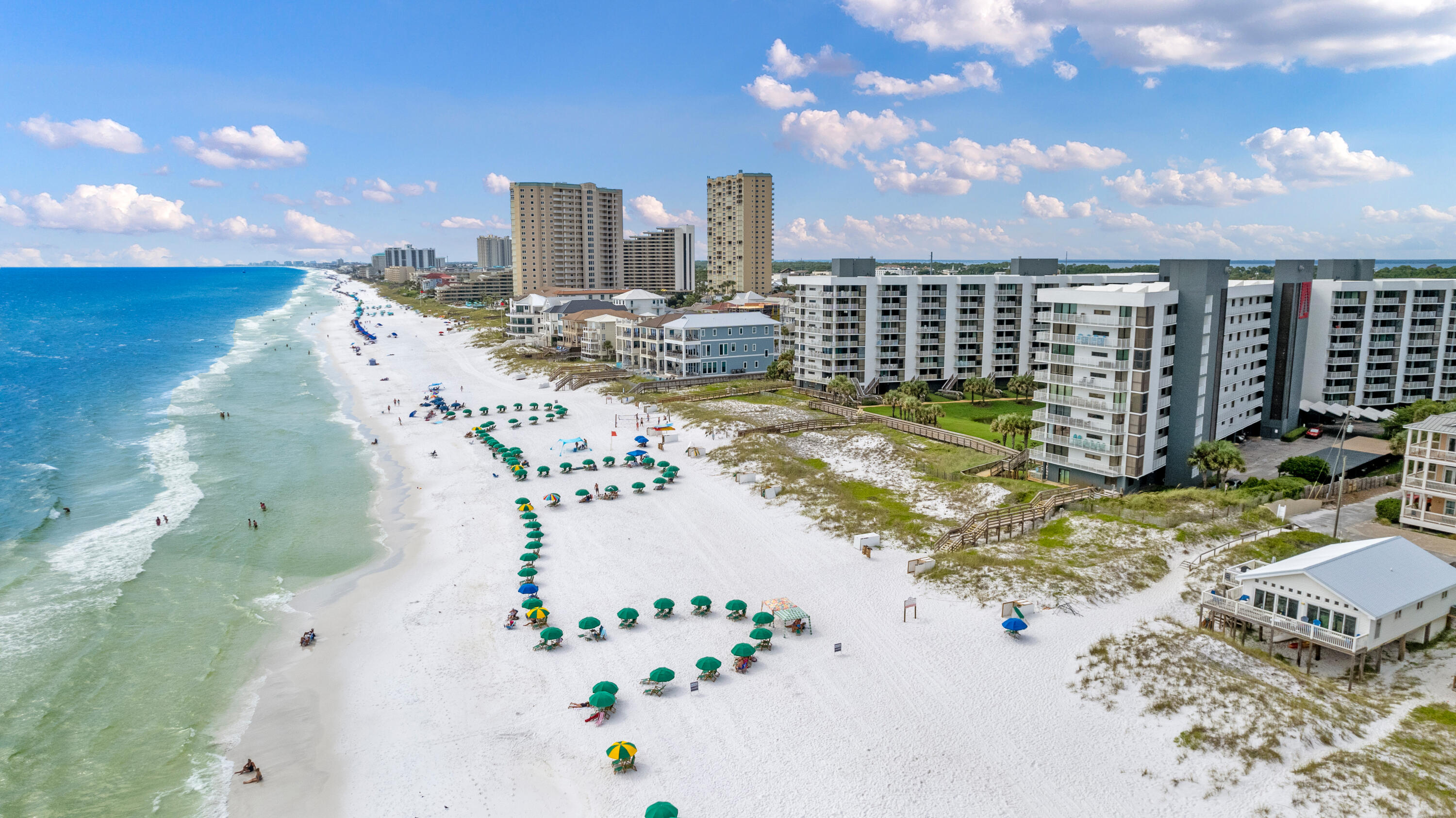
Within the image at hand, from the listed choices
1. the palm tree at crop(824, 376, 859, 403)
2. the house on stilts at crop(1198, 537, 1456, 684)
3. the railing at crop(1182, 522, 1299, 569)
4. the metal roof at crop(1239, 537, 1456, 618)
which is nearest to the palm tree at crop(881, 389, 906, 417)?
the palm tree at crop(824, 376, 859, 403)

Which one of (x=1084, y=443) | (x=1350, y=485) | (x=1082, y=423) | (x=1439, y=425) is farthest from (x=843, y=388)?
(x=1439, y=425)

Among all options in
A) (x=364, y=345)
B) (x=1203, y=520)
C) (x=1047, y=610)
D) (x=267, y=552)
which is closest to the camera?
(x=1047, y=610)

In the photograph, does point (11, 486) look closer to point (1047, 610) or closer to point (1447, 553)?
point (1047, 610)

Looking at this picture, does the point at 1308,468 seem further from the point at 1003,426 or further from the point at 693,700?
the point at 693,700

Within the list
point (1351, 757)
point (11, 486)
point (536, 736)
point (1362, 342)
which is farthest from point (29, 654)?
point (1362, 342)

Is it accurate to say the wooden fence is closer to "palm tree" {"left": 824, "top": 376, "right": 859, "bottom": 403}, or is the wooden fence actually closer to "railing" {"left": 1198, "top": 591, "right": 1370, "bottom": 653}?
"railing" {"left": 1198, "top": 591, "right": 1370, "bottom": 653}
